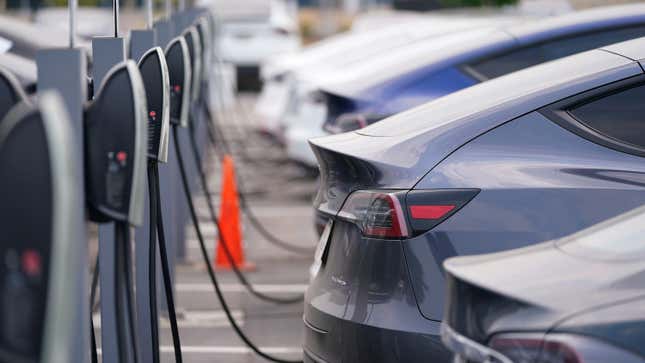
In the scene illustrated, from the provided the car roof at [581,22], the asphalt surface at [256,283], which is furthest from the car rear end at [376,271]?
the car roof at [581,22]

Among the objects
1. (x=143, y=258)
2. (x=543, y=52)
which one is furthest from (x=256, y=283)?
(x=143, y=258)

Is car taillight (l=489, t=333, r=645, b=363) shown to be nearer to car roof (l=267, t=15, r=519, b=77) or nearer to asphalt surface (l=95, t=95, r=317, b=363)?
asphalt surface (l=95, t=95, r=317, b=363)

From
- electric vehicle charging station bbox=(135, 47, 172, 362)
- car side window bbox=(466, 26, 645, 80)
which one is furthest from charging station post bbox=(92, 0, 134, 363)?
car side window bbox=(466, 26, 645, 80)

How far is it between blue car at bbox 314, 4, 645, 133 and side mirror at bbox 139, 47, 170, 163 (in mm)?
2692

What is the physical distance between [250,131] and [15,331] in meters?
17.4

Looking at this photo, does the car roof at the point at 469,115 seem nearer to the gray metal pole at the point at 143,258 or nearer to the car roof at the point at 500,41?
the gray metal pole at the point at 143,258

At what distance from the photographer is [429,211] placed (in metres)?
4.73

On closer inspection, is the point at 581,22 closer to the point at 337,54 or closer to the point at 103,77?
the point at 103,77

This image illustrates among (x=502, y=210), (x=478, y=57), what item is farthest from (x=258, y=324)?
(x=502, y=210)

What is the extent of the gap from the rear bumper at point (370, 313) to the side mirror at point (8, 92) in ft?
4.52

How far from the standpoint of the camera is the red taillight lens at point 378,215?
4.73 m

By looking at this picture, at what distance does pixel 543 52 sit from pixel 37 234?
17.2 ft

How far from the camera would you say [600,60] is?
532 cm

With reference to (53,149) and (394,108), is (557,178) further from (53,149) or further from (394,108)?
(394,108)
